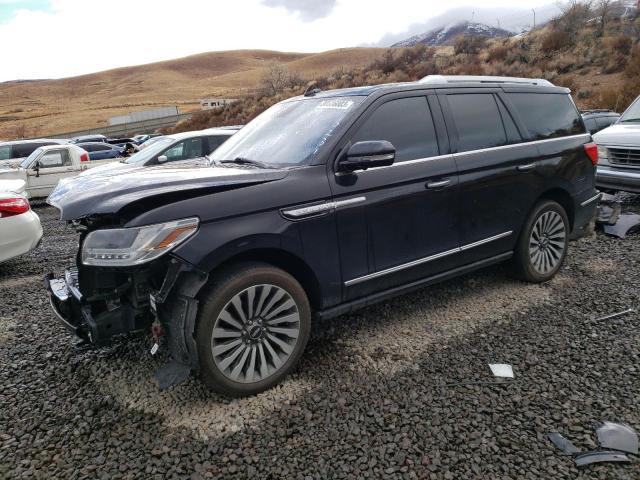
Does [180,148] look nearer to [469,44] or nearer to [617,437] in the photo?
[617,437]

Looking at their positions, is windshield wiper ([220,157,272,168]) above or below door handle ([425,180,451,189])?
above

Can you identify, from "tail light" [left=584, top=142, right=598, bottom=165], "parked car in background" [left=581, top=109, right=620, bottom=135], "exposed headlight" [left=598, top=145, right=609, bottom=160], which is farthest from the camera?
"parked car in background" [left=581, top=109, right=620, bottom=135]

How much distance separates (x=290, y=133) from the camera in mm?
3742

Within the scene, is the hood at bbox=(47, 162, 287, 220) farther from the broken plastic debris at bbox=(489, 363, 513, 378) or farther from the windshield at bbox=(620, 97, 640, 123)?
the windshield at bbox=(620, 97, 640, 123)

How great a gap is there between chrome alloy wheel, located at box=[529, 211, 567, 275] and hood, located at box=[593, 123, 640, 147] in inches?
143

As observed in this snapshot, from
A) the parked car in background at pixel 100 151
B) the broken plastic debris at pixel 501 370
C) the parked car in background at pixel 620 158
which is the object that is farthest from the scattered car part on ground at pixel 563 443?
the parked car in background at pixel 100 151

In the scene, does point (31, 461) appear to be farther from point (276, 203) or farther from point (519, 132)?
point (519, 132)

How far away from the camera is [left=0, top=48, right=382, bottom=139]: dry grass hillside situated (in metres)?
63.0

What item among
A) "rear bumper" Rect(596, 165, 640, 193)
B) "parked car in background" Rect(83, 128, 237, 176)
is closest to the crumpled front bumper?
"parked car in background" Rect(83, 128, 237, 176)

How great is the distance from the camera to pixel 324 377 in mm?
3293

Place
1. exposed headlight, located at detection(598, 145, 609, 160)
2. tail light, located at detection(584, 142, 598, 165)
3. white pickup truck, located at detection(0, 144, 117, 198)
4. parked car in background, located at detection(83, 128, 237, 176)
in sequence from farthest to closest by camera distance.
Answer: white pickup truck, located at detection(0, 144, 117, 198)
parked car in background, located at detection(83, 128, 237, 176)
exposed headlight, located at detection(598, 145, 609, 160)
tail light, located at detection(584, 142, 598, 165)

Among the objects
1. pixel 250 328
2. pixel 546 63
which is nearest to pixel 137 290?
pixel 250 328

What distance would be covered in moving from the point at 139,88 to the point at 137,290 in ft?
361

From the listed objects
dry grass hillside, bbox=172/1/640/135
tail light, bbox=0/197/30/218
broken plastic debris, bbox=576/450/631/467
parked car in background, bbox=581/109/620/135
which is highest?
dry grass hillside, bbox=172/1/640/135
